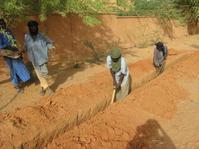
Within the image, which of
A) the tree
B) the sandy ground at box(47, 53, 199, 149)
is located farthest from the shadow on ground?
the tree

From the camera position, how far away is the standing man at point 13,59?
8648 mm

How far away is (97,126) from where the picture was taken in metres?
7.65

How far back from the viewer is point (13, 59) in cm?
902

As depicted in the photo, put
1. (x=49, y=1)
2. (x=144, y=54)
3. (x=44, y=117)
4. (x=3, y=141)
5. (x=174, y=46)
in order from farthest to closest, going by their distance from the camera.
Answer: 1. (x=174, y=46)
2. (x=144, y=54)
3. (x=49, y=1)
4. (x=44, y=117)
5. (x=3, y=141)

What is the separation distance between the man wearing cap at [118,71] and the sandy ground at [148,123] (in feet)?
1.03

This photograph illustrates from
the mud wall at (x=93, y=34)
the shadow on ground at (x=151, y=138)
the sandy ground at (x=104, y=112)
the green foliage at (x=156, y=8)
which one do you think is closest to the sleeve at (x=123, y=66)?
the sandy ground at (x=104, y=112)

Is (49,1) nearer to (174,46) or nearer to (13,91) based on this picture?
(13,91)

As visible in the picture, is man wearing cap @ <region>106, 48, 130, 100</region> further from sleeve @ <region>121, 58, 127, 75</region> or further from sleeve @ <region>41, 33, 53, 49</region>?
sleeve @ <region>41, 33, 53, 49</region>

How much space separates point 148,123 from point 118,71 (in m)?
1.51

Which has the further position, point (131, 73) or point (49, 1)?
point (131, 73)

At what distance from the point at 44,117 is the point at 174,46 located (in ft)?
39.8

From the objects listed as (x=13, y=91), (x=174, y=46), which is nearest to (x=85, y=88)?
(x=13, y=91)

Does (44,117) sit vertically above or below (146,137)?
above

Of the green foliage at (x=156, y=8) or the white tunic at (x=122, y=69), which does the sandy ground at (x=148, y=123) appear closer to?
the white tunic at (x=122, y=69)
